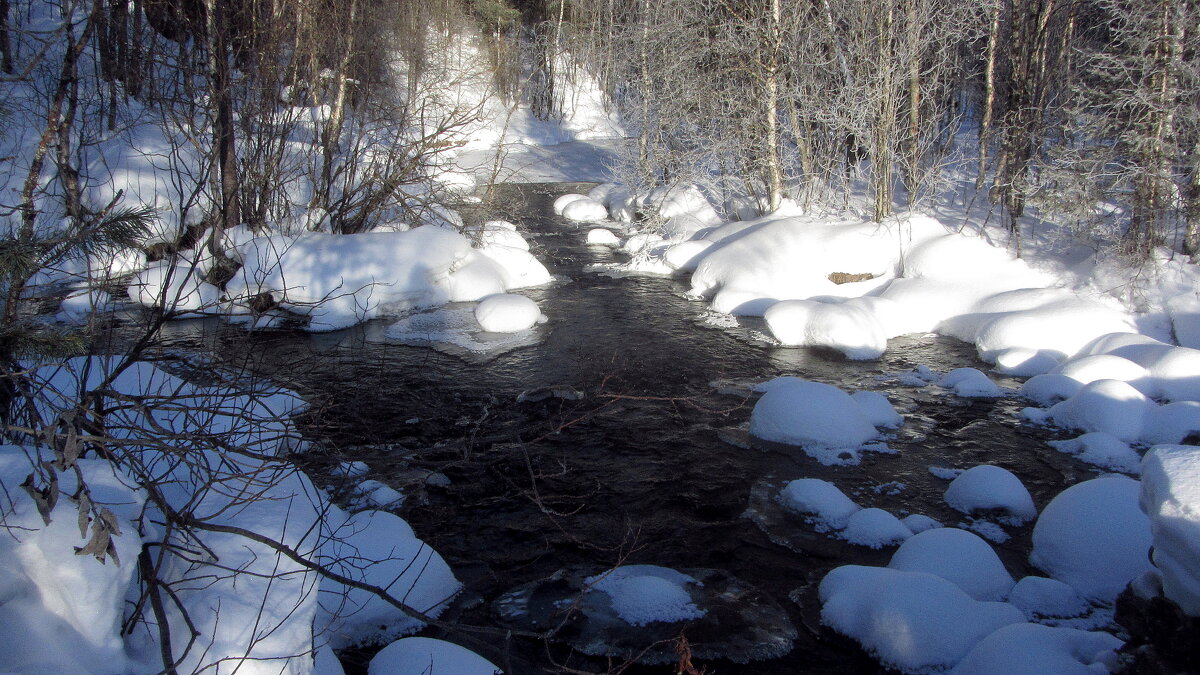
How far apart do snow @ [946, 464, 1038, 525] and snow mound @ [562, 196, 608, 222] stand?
47.9 feet

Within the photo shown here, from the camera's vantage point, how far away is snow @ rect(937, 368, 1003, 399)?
8360mm

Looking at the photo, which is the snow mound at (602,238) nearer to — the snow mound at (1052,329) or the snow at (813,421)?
the snow mound at (1052,329)

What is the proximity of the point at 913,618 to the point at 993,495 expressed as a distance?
201 centimetres

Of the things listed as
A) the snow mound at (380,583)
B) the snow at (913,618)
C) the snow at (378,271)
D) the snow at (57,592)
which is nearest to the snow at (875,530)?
the snow at (913,618)

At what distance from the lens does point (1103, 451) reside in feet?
22.2

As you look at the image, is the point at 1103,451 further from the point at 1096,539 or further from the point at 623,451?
the point at 623,451

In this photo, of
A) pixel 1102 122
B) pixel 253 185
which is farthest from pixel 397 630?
pixel 1102 122

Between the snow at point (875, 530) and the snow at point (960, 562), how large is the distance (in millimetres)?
415

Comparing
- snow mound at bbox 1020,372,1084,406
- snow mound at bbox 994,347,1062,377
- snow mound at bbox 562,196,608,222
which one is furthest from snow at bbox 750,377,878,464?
snow mound at bbox 562,196,608,222

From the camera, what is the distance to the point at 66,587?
2.38 meters

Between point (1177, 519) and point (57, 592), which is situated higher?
point (57, 592)

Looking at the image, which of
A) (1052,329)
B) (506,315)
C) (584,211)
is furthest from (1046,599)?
(584,211)

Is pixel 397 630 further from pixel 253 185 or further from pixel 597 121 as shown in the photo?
pixel 597 121

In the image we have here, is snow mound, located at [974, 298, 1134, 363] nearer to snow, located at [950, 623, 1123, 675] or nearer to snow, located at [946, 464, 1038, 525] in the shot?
snow, located at [946, 464, 1038, 525]
